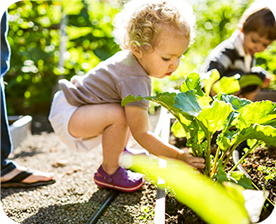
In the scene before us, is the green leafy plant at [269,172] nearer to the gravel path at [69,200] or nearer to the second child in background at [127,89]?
the second child in background at [127,89]

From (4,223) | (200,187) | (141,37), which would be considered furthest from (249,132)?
(4,223)

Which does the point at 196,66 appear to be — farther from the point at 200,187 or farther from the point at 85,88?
the point at 200,187

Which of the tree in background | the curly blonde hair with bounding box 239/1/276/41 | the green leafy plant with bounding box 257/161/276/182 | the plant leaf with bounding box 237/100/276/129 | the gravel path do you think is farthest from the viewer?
the tree in background

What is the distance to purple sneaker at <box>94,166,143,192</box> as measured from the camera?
1.45 meters

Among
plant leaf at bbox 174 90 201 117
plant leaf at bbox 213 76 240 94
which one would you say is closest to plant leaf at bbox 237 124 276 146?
plant leaf at bbox 174 90 201 117

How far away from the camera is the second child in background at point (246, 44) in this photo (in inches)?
84.4

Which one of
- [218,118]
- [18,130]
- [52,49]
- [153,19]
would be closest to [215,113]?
[218,118]

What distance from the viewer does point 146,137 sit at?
1.25 m

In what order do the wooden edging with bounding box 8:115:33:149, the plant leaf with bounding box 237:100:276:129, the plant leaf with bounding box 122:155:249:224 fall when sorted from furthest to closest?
the wooden edging with bounding box 8:115:33:149
the plant leaf with bounding box 237:100:276:129
the plant leaf with bounding box 122:155:249:224

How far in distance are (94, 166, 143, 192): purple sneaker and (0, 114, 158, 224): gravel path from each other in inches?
1.6

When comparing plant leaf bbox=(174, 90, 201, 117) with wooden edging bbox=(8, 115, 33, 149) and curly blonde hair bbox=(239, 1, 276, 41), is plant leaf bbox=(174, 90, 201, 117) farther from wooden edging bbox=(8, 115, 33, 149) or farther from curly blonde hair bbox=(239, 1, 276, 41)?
curly blonde hair bbox=(239, 1, 276, 41)

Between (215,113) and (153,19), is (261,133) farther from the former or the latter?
(153,19)

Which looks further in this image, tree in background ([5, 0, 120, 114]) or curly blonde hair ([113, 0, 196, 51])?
tree in background ([5, 0, 120, 114])

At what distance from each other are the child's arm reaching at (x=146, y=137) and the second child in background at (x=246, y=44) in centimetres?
108
